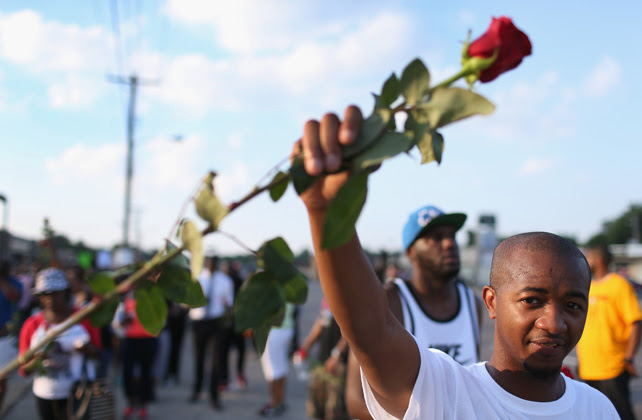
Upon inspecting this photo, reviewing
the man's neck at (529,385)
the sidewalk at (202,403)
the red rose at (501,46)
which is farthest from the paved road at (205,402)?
the red rose at (501,46)

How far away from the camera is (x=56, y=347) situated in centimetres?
466

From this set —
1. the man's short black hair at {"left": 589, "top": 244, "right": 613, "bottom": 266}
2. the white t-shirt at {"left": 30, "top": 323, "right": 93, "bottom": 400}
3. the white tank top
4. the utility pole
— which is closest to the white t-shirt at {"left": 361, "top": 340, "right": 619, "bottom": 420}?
the white tank top

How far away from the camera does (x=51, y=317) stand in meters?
4.76

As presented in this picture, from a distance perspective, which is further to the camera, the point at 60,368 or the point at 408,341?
the point at 60,368

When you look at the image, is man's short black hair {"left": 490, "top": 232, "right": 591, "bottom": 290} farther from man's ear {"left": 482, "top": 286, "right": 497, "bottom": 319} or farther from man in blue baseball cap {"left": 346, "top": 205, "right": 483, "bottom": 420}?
man in blue baseball cap {"left": 346, "top": 205, "right": 483, "bottom": 420}

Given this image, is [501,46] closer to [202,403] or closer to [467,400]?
[467,400]

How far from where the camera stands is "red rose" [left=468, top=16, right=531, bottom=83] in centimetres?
101

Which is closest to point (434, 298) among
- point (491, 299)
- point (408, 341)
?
point (491, 299)

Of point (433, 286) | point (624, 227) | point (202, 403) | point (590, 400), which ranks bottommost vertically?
point (202, 403)

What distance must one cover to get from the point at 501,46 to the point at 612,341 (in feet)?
16.0

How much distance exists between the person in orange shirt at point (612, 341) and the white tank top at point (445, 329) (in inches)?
104

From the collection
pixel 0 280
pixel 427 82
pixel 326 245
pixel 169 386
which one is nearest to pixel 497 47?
pixel 427 82

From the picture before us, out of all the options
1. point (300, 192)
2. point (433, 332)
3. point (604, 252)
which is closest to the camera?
point (300, 192)

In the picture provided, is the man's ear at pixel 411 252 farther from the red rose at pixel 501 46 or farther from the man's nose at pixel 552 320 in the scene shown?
the red rose at pixel 501 46
